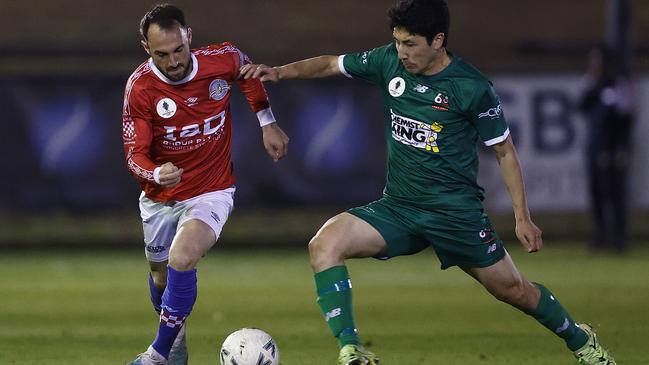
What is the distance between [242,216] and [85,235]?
208cm

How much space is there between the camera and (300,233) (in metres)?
17.2

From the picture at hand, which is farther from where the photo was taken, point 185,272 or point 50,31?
point 50,31

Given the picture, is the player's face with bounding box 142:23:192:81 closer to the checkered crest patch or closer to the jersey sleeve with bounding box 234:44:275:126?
the jersey sleeve with bounding box 234:44:275:126

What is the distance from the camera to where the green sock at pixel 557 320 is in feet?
23.2

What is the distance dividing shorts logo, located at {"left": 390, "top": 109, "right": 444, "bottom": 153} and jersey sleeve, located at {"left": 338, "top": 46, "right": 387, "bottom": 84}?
260 mm

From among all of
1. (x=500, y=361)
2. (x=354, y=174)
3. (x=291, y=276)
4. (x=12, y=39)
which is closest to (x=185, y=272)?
(x=500, y=361)

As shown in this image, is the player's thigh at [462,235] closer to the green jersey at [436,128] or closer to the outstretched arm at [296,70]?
the green jersey at [436,128]

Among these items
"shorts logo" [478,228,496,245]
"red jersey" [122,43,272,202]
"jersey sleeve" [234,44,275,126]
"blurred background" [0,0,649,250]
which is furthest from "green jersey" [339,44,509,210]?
"blurred background" [0,0,649,250]

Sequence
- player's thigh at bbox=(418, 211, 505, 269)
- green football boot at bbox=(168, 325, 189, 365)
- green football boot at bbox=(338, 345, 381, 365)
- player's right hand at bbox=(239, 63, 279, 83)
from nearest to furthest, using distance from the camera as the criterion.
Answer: green football boot at bbox=(338, 345, 381, 365), player's thigh at bbox=(418, 211, 505, 269), player's right hand at bbox=(239, 63, 279, 83), green football boot at bbox=(168, 325, 189, 365)

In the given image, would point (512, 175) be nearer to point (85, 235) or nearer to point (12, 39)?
point (85, 235)

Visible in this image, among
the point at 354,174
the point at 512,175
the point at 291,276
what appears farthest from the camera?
the point at 354,174

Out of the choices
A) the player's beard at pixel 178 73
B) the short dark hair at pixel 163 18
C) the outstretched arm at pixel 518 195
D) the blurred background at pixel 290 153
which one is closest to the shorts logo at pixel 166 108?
the player's beard at pixel 178 73

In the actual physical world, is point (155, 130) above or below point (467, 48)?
above

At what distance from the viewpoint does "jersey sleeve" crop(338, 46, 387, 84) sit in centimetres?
704
